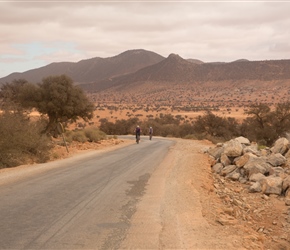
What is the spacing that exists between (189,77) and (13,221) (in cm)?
14142

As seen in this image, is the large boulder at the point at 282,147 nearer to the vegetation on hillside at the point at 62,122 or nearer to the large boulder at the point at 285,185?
the large boulder at the point at 285,185

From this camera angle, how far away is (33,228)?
7.78 metres

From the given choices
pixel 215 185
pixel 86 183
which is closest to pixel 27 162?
pixel 86 183

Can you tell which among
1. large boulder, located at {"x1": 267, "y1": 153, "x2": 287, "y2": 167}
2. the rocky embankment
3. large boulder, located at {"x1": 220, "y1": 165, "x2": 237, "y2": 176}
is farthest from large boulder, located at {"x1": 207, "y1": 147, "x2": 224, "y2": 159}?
large boulder, located at {"x1": 267, "y1": 153, "x2": 287, "y2": 167}

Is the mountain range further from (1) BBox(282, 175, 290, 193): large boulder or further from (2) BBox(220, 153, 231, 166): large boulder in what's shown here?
(1) BBox(282, 175, 290, 193): large boulder

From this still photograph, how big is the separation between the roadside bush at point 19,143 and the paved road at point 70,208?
4.02m

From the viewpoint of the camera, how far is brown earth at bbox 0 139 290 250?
24.9 ft

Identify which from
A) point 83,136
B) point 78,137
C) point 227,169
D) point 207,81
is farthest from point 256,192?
point 207,81

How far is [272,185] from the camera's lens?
1496cm

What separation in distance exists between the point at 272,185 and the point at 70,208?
8.86 meters

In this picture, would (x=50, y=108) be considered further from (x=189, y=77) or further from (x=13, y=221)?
(x=189, y=77)

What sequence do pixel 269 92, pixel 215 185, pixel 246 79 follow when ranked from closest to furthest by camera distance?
pixel 215 185 < pixel 269 92 < pixel 246 79

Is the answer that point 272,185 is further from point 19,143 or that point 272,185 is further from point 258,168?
point 19,143

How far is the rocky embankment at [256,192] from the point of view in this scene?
389 inches
